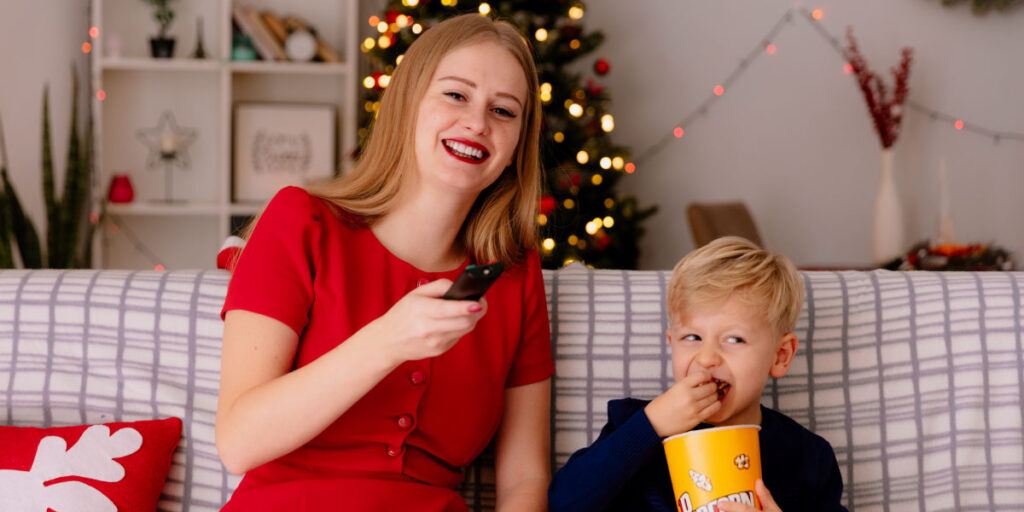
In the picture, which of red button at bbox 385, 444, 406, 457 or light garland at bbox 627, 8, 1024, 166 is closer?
red button at bbox 385, 444, 406, 457

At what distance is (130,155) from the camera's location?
4047 millimetres

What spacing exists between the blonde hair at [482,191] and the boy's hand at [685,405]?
36cm

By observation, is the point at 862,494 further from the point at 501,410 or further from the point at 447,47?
the point at 447,47

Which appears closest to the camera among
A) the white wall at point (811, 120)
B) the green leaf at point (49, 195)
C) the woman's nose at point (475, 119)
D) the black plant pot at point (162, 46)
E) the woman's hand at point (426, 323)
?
the woman's hand at point (426, 323)

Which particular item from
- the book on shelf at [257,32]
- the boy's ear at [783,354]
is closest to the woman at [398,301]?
the boy's ear at [783,354]

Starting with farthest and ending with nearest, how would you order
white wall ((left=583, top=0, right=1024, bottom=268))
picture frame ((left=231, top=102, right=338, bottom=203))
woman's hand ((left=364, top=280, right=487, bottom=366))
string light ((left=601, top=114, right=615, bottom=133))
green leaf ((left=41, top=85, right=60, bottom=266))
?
white wall ((left=583, top=0, right=1024, bottom=268)) < picture frame ((left=231, top=102, right=338, bottom=203)) < string light ((left=601, top=114, right=615, bottom=133)) < green leaf ((left=41, top=85, right=60, bottom=266)) < woman's hand ((left=364, top=280, right=487, bottom=366))

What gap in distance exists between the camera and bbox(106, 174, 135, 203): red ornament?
3.85m

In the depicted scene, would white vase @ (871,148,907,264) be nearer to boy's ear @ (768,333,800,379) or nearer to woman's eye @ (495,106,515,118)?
boy's ear @ (768,333,800,379)

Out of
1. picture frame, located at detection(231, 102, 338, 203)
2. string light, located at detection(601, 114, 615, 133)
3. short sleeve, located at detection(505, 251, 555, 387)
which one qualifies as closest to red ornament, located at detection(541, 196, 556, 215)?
string light, located at detection(601, 114, 615, 133)

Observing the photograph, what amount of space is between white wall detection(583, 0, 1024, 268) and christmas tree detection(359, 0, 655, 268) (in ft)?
2.58

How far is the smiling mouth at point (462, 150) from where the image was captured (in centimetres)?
127

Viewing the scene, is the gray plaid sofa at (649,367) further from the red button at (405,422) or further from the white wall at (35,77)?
the white wall at (35,77)

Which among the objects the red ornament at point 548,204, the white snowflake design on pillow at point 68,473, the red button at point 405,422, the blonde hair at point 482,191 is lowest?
the white snowflake design on pillow at point 68,473

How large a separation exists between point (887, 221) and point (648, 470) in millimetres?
3207
